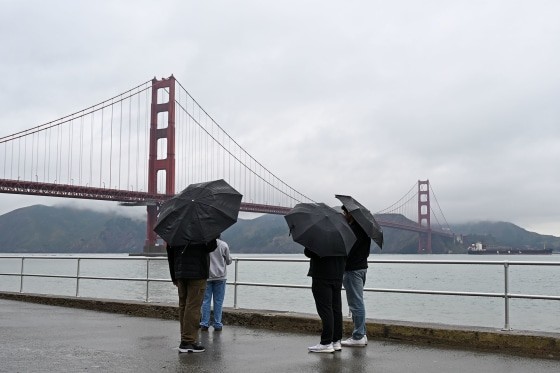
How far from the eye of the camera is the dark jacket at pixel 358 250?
641cm

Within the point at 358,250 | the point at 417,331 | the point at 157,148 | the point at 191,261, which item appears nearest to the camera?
the point at 191,261

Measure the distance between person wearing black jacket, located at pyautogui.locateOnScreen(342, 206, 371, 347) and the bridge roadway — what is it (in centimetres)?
19

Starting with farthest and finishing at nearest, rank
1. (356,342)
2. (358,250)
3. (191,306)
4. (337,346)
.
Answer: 1. (356,342)
2. (358,250)
3. (337,346)
4. (191,306)

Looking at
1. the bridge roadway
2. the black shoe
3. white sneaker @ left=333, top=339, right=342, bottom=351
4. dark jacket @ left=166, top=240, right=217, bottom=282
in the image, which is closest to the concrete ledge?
the bridge roadway

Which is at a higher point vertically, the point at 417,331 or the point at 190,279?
the point at 190,279

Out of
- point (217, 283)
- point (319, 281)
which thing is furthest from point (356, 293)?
point (217, 283)

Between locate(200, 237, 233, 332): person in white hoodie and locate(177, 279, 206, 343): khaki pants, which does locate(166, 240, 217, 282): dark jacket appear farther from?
locate(200, 237, 233, 332): person in white hoodie

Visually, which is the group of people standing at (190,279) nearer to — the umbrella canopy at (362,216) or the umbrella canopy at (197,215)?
the umbrella canopy at (197,215)

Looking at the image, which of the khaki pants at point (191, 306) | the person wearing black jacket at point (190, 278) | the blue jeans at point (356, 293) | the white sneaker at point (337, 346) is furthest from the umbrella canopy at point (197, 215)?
the white sneaker at point (337, 346)

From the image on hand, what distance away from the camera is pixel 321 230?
5918 mm

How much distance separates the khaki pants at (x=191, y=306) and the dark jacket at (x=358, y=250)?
1.40 meters

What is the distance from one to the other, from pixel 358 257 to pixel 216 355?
1.58 meters

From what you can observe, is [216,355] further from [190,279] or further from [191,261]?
[191,261]

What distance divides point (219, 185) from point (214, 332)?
2071mm
